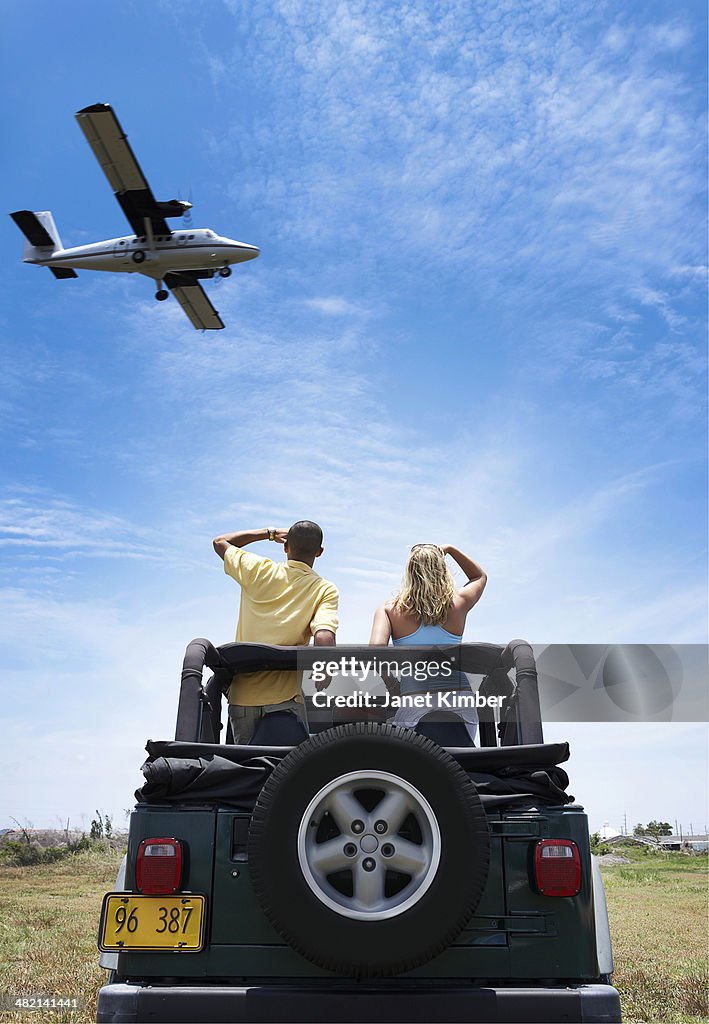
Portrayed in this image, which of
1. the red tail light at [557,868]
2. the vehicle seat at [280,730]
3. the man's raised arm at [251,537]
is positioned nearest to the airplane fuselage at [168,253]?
the man's raised arm at [251,537]

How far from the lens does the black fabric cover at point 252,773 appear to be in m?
3.40

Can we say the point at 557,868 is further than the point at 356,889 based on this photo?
Yes

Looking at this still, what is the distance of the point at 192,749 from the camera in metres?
3.49

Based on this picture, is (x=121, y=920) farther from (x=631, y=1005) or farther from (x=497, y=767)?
(x=631, y=1005)

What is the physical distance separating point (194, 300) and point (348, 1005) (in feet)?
144

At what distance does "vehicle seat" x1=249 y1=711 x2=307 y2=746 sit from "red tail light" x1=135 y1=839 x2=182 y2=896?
0.99m

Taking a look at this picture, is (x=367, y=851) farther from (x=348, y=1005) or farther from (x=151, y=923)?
(x=151, y=923)

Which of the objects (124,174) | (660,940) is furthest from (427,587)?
(124,174)

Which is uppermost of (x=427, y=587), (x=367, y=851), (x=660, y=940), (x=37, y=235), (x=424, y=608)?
(x=37, y=235)

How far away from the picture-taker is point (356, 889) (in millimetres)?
3141

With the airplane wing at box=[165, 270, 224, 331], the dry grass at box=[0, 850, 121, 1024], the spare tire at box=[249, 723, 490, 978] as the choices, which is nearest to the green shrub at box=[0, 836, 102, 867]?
the dry grass at box=[0, 850, 121, 1024]

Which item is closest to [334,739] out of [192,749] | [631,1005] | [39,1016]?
[192,749]

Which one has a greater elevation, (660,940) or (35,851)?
(35,851)

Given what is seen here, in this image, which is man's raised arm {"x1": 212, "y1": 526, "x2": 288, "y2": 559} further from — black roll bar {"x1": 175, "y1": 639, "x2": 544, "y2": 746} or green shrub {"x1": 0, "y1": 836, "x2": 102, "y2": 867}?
green shrub {"x1": 0, "y1": 836, "x2": 102, "y2": 867}
